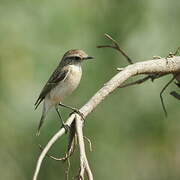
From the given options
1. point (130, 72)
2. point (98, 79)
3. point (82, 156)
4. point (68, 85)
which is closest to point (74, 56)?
point (68, 85)

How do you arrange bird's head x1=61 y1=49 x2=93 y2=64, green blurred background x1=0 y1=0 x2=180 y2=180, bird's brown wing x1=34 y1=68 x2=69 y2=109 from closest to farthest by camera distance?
bird's head x1=61 y1=49 x2=93 y2=64 → bird's brown wing x1=34 y1=68 x2=69 y2=109 → green blurred background x1=0 y1=0 x2=180 y2=180

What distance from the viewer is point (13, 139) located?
7305 mm

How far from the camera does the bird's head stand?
6359mm

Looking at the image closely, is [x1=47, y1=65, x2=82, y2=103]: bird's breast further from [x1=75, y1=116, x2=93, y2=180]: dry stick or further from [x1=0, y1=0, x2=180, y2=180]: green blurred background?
[x1=75, y1=116, x2=93, y2=180]: dry stick

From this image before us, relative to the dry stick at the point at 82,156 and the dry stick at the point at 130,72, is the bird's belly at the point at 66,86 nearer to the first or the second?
the dry stick at the point at 130,72

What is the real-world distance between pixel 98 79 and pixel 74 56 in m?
0.94

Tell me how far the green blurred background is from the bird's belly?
53 cm

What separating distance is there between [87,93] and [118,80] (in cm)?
299

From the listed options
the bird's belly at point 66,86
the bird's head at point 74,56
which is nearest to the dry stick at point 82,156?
the bird's head at point 74,56

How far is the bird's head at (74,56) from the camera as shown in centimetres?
636

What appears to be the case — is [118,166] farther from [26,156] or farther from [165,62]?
[165,62]

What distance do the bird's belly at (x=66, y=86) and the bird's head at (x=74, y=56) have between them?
4.2 inches

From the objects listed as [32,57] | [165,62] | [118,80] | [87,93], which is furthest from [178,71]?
[32,57]

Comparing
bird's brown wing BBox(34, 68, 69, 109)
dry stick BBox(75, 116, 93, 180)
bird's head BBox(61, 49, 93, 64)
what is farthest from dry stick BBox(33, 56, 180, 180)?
bird's brown wing BBox(34, 68, 69, 109)
